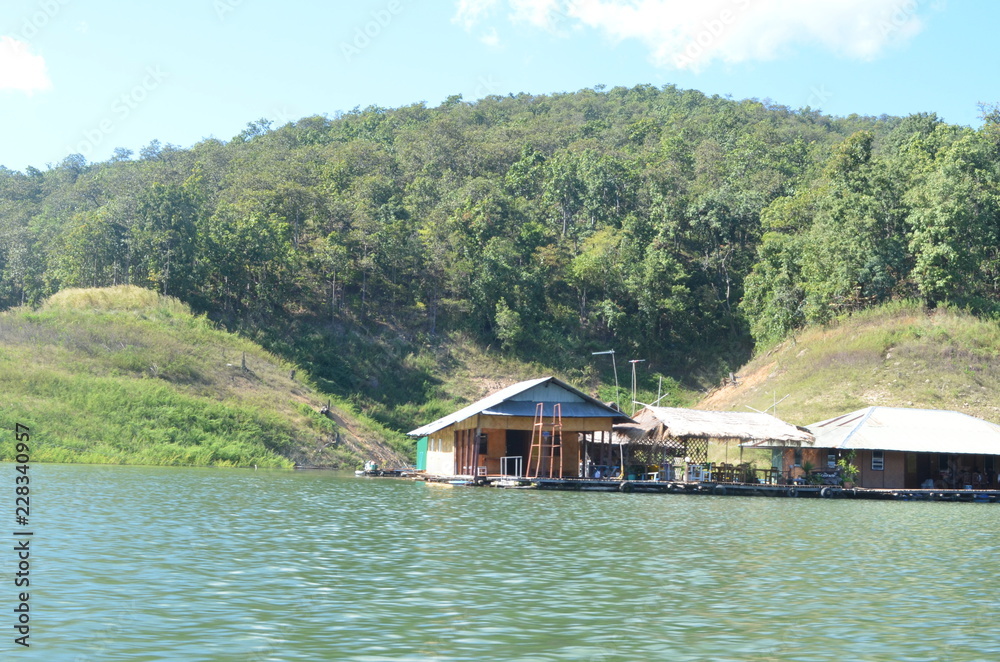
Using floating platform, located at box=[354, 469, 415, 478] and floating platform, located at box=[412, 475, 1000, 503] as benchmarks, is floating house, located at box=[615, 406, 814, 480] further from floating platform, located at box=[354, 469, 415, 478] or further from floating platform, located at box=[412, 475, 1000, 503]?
floating platform, located at box=[354, 469, 415, 478]

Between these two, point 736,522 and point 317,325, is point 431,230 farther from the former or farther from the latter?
point 736,522

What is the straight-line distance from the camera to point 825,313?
6369cm

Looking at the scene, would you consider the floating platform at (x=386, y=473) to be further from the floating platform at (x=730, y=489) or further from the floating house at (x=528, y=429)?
the floating platform at (x=730, y=489)

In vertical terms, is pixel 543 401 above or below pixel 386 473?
above

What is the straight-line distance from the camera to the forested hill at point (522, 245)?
62406 millimetres

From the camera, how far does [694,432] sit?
1604 inches

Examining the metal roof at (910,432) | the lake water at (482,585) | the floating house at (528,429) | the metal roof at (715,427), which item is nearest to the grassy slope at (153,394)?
the floating house at (528,429)

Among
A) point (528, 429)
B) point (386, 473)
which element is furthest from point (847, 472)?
point (386, 473)

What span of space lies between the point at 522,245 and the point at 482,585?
6152cm

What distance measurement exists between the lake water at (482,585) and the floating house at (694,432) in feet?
42.0

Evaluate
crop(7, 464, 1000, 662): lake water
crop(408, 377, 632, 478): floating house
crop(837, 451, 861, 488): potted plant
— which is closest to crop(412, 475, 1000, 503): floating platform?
crop(837, 451, 861, 488): potted plant

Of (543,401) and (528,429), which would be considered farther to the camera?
(543,401)

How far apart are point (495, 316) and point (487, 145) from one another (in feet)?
92.7

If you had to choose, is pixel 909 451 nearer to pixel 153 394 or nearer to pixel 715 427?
pixel 715 427
